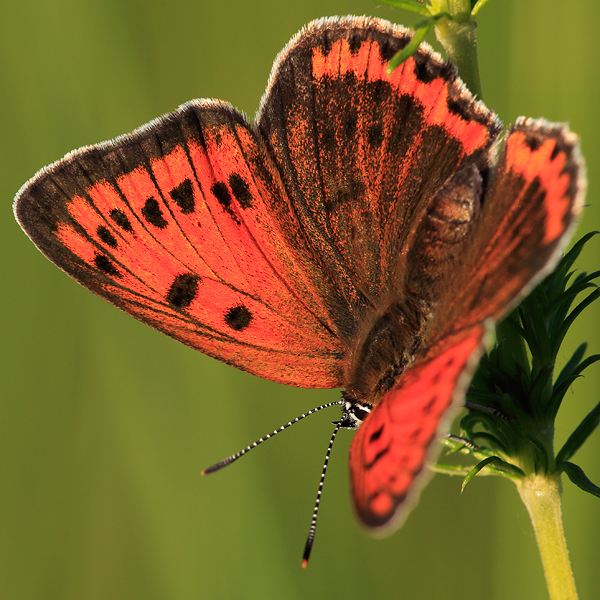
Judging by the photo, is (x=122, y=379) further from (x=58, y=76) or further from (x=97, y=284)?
(x=58, y=76)

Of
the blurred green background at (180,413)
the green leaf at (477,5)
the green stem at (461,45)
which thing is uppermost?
the green leaf at (477,5)

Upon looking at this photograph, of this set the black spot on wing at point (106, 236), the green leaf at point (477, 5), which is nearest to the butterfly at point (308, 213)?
the black spot on wing at point (106, 236)

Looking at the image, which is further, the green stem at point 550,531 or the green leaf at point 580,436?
the green leaf at point 580,436

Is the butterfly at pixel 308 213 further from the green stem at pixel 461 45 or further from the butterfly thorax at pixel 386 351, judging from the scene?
the green stem at pixel 461 45

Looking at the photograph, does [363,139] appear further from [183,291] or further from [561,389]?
[561,389]

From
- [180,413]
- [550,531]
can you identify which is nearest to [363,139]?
[550,531]

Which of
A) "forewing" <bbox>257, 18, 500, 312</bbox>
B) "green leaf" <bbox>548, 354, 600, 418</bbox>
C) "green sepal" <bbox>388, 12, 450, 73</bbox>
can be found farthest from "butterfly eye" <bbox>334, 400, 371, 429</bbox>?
"green sepal" <bbox>388, 12, 450, 73</bbox>
